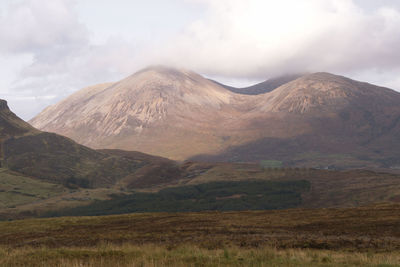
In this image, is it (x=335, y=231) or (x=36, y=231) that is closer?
(x=335, y=231)

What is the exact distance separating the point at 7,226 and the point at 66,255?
53.4m

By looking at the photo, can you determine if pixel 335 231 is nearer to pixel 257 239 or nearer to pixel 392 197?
pixel 257 239

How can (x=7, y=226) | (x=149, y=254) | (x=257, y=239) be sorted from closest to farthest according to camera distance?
(x=149, y=254) < (x=257, y=239) < (x=7, y=226)

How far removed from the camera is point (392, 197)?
19175 cm

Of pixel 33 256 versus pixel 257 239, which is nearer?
pixel 33 256

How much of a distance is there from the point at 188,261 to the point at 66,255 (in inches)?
368

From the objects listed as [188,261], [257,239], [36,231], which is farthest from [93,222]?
[188,261]

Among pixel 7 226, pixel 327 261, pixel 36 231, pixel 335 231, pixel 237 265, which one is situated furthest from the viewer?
pixel 7 226

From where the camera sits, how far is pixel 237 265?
80.0ft

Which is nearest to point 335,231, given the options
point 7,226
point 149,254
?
point 149,254

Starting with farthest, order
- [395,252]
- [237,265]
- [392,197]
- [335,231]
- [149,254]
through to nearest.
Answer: [392,197]
[335,231]
[395,252]
[149,254]
[237,265]

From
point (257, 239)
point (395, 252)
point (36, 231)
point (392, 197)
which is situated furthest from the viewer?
point (392, 197)

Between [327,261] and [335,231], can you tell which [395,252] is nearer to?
[327,261]

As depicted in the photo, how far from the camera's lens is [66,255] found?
29094 mm
